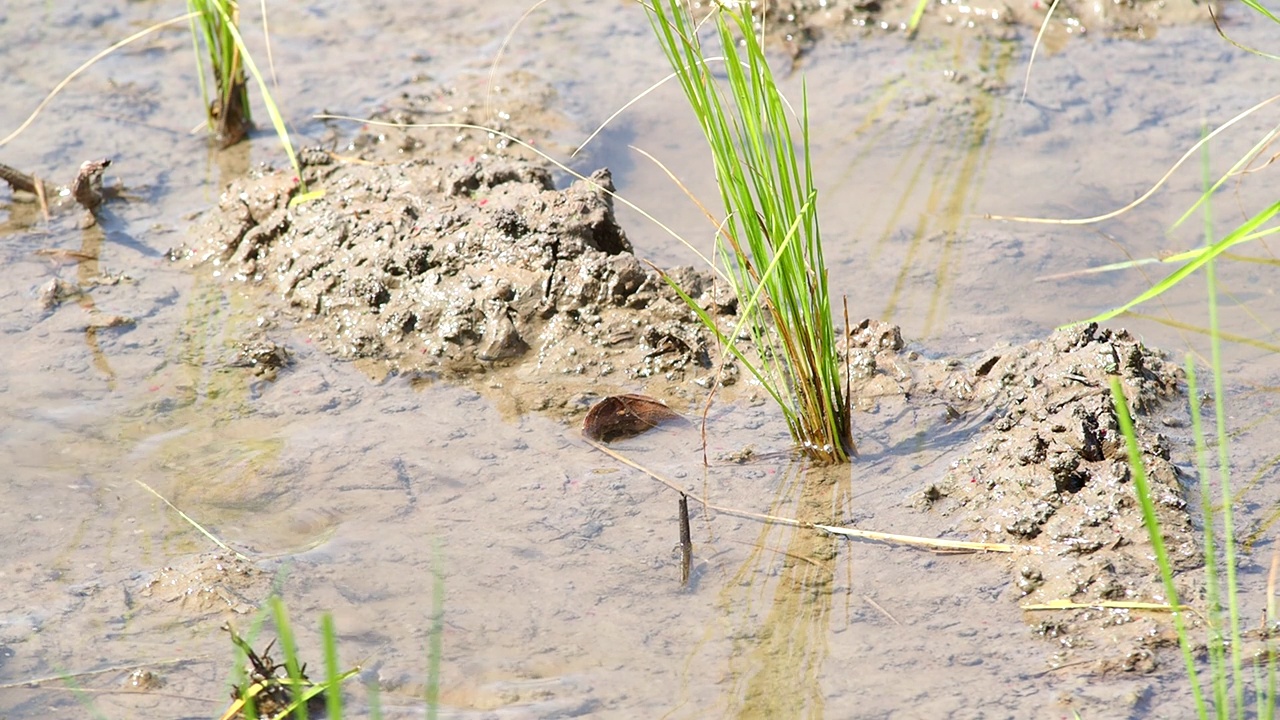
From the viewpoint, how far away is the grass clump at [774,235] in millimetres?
2441

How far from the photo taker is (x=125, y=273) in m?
3.90

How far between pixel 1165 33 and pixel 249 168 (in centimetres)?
402

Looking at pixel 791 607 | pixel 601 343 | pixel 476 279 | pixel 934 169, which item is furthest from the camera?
pixel 934 169

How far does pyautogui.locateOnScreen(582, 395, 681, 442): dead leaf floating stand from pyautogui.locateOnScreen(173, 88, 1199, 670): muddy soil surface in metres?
0.11

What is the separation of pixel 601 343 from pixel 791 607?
1.17 meters

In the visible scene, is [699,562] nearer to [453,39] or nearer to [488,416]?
[488,416]

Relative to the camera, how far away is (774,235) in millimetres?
2578

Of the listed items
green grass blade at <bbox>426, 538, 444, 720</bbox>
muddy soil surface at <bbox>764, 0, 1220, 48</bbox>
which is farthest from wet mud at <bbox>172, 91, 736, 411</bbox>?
muddy soil surface at <bbox>764, 0, 1220, 48</bbox>

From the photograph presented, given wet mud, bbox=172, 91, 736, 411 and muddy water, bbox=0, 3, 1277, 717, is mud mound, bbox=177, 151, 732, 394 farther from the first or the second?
muddy water, bbox=0, 3, 1277, 717

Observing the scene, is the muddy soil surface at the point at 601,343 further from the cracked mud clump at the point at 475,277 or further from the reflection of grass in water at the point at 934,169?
the reflection of grass in water at the point at 934,169

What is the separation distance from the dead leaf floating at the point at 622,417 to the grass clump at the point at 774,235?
0.37 metres

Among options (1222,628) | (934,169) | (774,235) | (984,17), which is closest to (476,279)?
(774,235)

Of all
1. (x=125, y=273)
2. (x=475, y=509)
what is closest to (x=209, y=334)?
(x=125, y=273)

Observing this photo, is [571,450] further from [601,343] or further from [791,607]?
[791,607]
